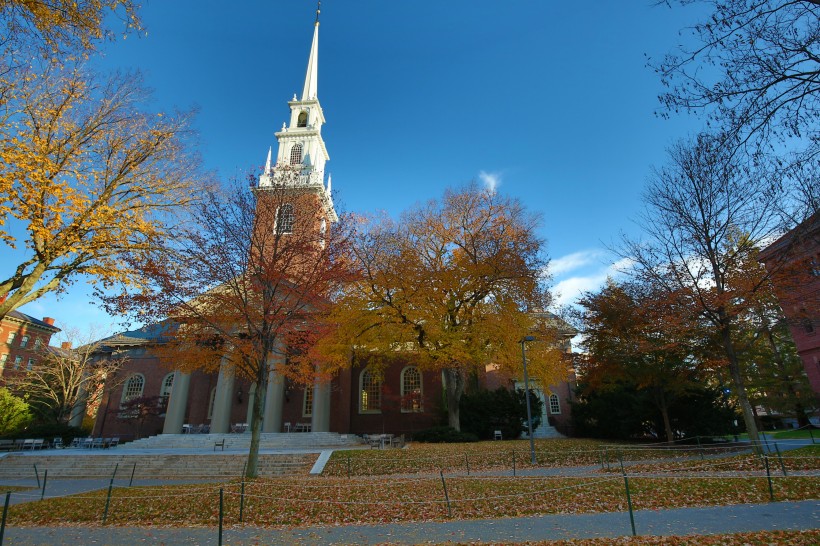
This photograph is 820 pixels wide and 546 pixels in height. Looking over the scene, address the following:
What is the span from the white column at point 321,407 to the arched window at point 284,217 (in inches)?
523

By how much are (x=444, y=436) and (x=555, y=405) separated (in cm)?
1778

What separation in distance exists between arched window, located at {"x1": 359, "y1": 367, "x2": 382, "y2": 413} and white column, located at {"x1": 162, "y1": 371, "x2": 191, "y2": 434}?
12227 mm

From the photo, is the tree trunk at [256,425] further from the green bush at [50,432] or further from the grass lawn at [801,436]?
the grass lawn at [801,436]

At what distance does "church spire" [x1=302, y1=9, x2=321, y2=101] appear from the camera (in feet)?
141

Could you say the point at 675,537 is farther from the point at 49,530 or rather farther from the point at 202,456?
the point at 202,456

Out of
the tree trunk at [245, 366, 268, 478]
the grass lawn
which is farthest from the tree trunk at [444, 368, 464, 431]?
the grass lawn

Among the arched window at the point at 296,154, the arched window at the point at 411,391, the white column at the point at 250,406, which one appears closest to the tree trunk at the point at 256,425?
the white column at the point at 250,406

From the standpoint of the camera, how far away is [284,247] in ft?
53.7

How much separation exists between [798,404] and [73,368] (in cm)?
5633

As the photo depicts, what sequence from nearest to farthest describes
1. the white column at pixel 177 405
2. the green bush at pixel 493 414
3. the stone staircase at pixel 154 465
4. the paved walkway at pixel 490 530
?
the paved walkway at pixel 490 530, the stone staircase at pixel 154 465, the green bush at pixel 493 414, the white column at pixel 177 405

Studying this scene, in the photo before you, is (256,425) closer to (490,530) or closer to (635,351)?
(490,530)

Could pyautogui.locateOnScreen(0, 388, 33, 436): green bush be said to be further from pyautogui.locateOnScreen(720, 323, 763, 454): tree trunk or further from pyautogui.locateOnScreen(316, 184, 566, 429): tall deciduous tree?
pyautogui.locateOnScreen(720, 323, 763, 454): tree trunk

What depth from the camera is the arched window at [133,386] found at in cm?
3522

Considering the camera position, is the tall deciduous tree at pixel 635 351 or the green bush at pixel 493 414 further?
the green bush at pixel 493 414
